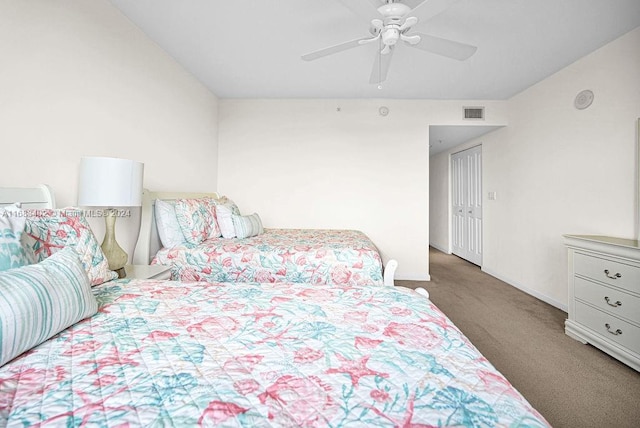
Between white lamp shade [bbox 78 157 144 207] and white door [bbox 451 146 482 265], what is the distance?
4.85 metres

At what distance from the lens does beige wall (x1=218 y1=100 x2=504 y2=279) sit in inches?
159

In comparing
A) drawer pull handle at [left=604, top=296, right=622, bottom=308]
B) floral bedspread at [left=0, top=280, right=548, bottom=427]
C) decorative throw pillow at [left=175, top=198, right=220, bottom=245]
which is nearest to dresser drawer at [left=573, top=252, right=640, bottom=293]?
drawer pull handle at [left=604, top=296, right=622, bottom=308]

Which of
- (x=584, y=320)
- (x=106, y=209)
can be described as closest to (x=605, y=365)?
(x=584, y=320)

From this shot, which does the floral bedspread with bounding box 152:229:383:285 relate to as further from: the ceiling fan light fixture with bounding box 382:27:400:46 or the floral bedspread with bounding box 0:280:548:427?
the ceiling fan light fixture with bounding box 382:27:400:46

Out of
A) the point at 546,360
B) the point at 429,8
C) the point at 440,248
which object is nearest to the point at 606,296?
the point at 546,360

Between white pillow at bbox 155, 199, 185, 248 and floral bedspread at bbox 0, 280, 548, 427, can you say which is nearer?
floral bedspread at bbox 0, 280, 548, 427

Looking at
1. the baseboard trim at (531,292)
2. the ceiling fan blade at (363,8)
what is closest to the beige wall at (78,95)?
the ceiling fan blade at (363,8)

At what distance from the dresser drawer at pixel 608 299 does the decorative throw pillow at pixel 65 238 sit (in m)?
3.21

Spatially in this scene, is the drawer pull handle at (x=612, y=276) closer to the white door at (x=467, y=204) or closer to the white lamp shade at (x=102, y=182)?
the white door at (x=467, y=204)

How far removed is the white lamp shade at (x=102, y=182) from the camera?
162cm

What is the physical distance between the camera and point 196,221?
8.27ft

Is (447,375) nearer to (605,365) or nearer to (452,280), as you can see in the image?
(605,365)

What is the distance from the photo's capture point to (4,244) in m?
1.03

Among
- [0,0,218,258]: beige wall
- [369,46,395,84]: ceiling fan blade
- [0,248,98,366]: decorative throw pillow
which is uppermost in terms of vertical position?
[369,46,395,84]: ceiling fan blade
